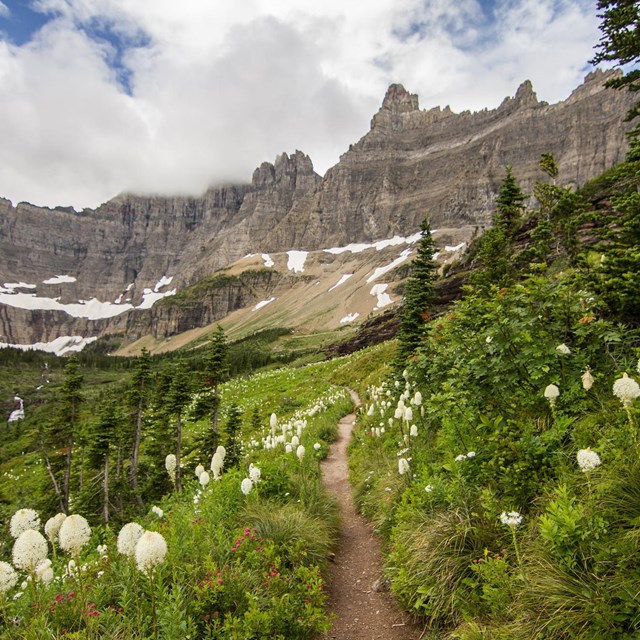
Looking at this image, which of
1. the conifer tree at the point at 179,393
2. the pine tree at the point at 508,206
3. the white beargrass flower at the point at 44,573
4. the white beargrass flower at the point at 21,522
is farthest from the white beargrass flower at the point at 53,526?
the pine tree at the point at 508,206

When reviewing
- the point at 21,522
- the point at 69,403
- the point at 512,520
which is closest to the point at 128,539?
the point at 21,522

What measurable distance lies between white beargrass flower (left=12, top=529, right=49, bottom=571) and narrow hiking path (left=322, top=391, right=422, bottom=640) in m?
3.27

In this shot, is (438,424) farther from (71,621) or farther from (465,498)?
(71,621)

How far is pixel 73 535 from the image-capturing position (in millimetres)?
3445

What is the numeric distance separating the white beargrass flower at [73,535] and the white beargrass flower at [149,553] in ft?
2.11

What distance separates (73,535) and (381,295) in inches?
6110

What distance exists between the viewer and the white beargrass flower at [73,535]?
11.1 ft

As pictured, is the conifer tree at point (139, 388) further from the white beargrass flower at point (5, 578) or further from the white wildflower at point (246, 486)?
the white beargrass flower at point (5, 578)

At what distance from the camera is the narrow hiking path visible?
4.74 metres

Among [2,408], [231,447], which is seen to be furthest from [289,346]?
[231,447]

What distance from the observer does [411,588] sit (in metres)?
4.76

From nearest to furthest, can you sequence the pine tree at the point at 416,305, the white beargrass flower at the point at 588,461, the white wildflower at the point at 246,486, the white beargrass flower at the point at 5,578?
1. the white beargrass flower at the point at 5,578
2. the white beargrass flower at the point at 588,461
3. the white wildflower at the point at 246,486
4. the pine tree at the point at 416,305

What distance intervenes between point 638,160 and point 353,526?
10.6 m

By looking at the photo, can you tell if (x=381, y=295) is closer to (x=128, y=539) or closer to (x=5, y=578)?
(x=128, y=539)
